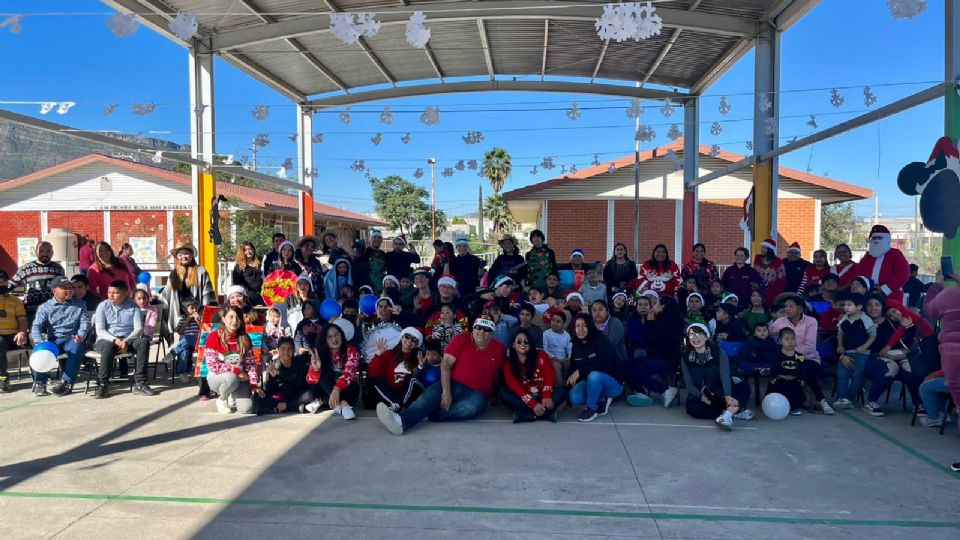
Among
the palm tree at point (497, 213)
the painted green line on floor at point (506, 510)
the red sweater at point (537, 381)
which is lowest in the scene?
the painted green line on floor at point (506, 510)

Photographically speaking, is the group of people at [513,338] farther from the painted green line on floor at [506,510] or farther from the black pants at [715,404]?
the painted green line on floor at [506,510]

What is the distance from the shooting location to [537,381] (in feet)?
20.3

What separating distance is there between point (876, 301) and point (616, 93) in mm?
8753

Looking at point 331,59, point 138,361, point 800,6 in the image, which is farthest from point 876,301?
point 331,59

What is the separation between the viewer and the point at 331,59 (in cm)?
1341

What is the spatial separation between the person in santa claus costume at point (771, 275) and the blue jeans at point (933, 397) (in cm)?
275

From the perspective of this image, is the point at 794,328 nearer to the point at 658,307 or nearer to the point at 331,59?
the point at 658,307

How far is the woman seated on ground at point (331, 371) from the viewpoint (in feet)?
20.8

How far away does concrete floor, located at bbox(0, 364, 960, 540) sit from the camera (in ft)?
12.3

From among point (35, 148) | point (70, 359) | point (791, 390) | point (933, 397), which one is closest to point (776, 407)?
point (791, 390)

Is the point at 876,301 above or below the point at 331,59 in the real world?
below

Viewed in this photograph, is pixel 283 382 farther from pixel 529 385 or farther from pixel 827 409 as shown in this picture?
pixel 827 409

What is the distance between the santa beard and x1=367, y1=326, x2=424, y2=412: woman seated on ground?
18.7 feet

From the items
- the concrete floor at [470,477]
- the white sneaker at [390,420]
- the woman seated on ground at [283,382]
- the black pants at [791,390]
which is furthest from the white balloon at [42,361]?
the black pants at [791,390]
